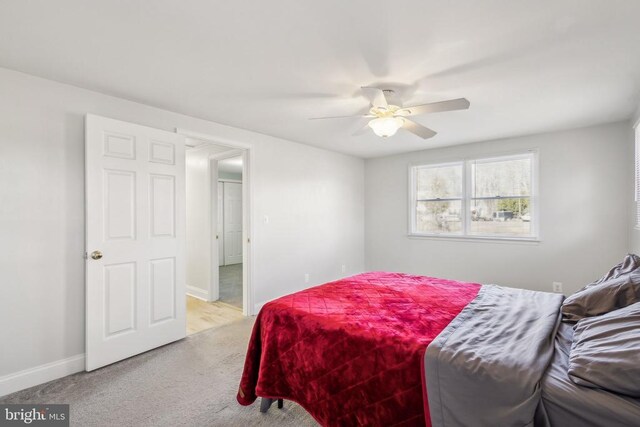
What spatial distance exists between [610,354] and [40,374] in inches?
139

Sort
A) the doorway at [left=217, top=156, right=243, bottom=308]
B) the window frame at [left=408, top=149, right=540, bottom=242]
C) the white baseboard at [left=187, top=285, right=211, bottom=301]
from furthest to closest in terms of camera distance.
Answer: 1. the doorway at [left=217, top=156, right=243, bottom=308]
2. the white baseboard at [left=187, top=285, right=211, bottom=301]
3. the window frame at [left=408, top=149, right=540, bottom=242]

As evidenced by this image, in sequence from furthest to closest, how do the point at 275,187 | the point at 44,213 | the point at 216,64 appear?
the point at 275,187 < the point at 44,213 < the point at 216,64

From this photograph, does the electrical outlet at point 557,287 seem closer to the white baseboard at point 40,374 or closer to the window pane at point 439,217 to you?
the window pane at point 439,217

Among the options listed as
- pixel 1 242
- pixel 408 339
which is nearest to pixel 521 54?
pixel 408 339

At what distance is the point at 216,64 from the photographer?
2182 mm

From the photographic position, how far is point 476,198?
4.60 meters

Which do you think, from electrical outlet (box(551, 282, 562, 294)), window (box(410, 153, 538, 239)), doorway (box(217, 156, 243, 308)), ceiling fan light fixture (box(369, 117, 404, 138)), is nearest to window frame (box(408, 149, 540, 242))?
window (box(410, 153, 538, 239))

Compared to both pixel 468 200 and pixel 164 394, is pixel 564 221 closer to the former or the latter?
pixel 468 200

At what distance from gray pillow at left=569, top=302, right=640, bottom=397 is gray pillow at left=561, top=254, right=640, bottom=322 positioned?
282mm

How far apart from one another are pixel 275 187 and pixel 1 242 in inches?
105

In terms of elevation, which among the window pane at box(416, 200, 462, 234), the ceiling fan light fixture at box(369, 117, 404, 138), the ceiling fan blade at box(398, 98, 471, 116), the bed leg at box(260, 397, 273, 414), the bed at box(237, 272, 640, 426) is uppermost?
the ceiling fan blade at box(398, 98, 471, 116)

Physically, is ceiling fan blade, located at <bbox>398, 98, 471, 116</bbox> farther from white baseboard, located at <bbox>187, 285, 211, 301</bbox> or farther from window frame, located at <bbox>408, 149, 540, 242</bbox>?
white baseboard, located at <bbox>187, 285, 211, 301</bbox>

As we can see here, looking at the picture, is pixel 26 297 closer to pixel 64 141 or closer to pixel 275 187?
pixel 64 141

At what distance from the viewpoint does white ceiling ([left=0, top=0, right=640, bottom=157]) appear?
1606 mm
